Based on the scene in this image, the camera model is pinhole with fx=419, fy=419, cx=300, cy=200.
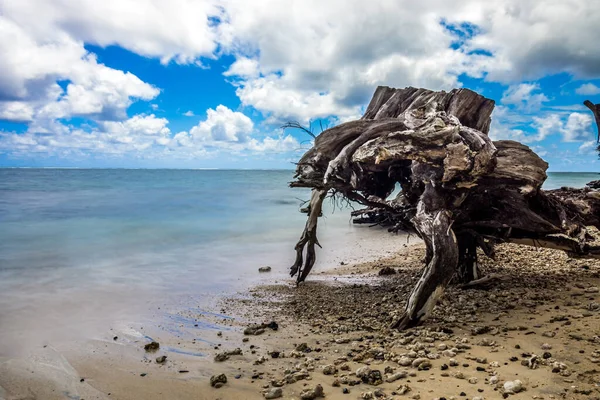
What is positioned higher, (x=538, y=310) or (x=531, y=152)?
(x=531, y=152)

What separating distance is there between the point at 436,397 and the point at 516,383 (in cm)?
68

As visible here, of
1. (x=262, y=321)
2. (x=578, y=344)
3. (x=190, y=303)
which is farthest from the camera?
(x=190, y=303)

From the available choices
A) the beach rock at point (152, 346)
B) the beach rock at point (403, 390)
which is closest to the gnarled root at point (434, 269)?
the beach rock at point (403, 390)

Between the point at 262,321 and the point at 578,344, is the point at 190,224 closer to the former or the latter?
the point at 262,321

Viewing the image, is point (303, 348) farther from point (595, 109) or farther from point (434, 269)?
point (595, 109)

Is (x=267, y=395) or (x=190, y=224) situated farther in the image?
(x=190, y=224)

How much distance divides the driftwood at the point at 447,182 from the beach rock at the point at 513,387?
59.8 inches

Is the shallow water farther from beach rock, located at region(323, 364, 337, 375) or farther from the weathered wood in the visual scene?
the weathered wood

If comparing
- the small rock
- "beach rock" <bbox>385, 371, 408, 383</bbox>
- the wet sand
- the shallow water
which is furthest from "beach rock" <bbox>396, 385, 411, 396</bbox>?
the shallow water

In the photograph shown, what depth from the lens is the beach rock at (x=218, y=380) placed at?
14.5ft

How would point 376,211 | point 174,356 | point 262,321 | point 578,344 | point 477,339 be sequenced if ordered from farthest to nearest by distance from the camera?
1. point 376,211
2. point 262,321
3. point 174,356
4. point 477,339
5. point 578,344

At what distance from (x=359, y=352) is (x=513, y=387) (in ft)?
5.49

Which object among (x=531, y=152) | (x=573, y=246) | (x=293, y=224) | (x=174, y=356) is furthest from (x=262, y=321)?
(x=293, y=224)

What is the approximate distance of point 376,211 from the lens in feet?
28.9
